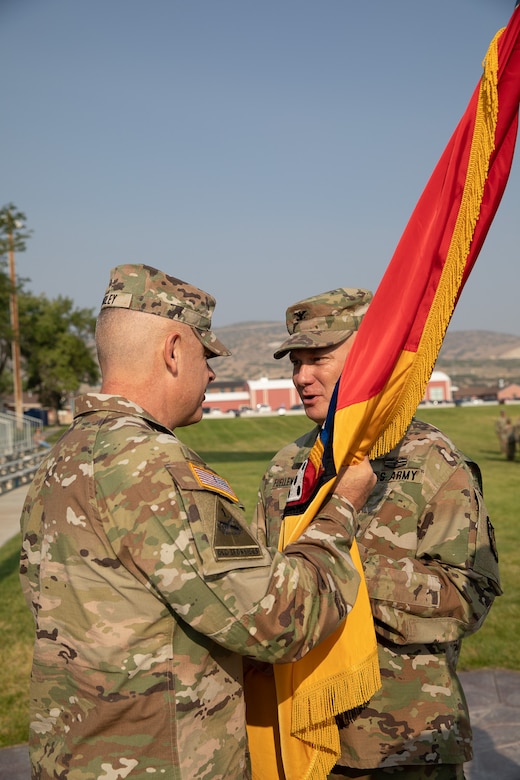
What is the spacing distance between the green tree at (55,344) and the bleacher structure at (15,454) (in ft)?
133

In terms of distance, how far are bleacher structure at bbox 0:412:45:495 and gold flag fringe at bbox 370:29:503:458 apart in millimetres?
17569

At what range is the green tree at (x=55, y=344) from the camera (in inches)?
2596

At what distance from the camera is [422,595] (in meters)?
2.88

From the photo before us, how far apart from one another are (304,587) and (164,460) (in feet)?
1.79

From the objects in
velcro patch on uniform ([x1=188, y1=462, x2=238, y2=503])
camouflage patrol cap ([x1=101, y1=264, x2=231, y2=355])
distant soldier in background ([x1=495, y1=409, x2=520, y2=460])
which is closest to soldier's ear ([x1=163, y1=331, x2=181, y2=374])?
camouflage patrol cap ([x1=101, y1=264, x2=231, y2=355])

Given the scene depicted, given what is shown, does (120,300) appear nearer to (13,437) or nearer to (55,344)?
(13,437)

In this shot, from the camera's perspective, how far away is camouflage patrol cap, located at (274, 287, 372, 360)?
3.55 meters

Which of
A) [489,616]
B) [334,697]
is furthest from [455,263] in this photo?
[489,616]

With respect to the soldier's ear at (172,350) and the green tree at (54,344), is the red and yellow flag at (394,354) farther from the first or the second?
the green tree at (54,344)

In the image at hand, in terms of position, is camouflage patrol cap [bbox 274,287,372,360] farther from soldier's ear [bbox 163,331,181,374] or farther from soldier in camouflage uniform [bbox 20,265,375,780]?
soldier in camouflage uniform [bbox 20,265,375,780]

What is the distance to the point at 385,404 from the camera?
9.75 ft

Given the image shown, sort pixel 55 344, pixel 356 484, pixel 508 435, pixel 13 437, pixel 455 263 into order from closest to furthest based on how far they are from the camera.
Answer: pixel 356 484 → pixel 455 263 → pixel 13 437 → pixel 508 435 → pixel 55 344

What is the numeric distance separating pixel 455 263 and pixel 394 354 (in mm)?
410

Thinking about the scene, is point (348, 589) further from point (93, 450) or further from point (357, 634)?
point (93, 450)
